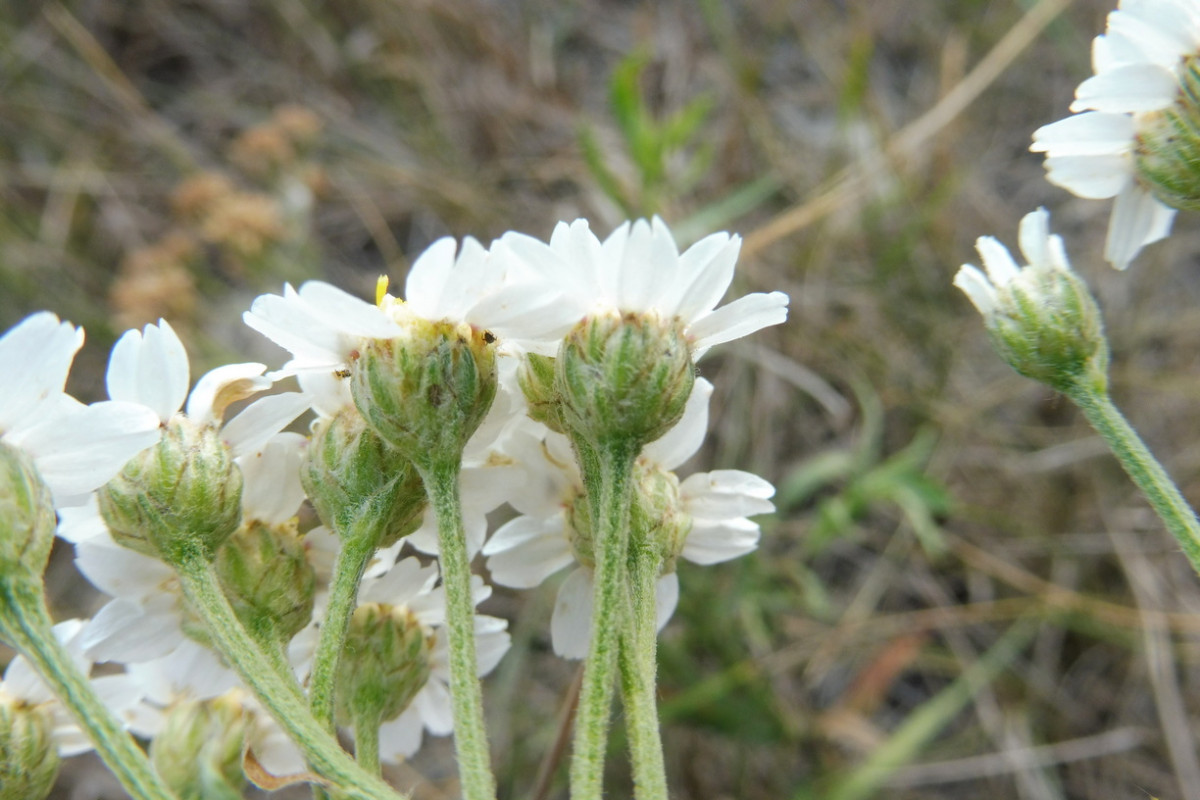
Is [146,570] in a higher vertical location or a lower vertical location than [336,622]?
higher

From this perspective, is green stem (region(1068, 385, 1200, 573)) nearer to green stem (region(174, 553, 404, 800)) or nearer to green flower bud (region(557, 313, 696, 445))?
green flower bud (region(557, 313, 696, 445))

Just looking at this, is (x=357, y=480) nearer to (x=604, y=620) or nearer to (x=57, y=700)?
(x=604, y=620)

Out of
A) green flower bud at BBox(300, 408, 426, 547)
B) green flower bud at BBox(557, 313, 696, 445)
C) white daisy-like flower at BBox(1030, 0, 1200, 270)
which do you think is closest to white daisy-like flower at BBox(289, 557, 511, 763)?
green flower bud at BBox(300, 408, 426, 547)

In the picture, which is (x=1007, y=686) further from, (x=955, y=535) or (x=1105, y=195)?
(x=1105, y=195)

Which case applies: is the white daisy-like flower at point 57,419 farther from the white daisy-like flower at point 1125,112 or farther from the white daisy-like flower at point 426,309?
the white daisy-like flower at point 1125,112

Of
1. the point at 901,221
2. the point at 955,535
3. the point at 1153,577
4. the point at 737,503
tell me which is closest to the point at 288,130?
the point at 901,221

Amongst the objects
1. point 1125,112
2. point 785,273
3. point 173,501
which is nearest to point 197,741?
point 173,501
